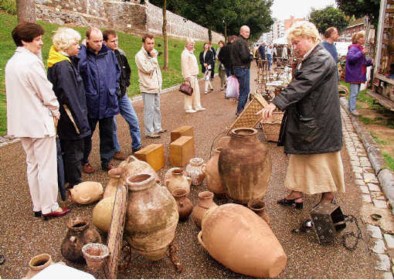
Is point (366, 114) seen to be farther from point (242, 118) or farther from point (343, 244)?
point (343, 244)

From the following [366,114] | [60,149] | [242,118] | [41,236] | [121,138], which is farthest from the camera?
[366,114]

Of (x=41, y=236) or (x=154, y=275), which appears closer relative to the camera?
(x=154, y=275)

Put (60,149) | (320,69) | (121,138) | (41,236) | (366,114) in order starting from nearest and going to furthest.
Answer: (320,69) < (41,236) < (60,149) < (121,138) < (366,114)

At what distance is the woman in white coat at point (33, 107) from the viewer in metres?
3.54

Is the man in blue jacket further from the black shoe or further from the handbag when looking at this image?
the handbag

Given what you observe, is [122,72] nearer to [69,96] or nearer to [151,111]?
[151,111]

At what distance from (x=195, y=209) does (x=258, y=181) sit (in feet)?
2.44

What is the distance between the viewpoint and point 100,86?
5070 mm

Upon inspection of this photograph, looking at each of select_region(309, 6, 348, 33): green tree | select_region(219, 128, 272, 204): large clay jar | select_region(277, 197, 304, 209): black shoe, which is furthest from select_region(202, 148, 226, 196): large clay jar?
select_region(309, 6, 348, 33): green tree

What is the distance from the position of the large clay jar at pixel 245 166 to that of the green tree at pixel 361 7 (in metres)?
11.6

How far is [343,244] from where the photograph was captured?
11.5 ft

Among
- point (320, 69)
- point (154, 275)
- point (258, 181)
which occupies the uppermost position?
point (320, 69)

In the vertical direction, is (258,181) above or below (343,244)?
above

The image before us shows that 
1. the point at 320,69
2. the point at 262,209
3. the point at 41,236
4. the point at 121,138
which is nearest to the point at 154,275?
the point at 262,209
